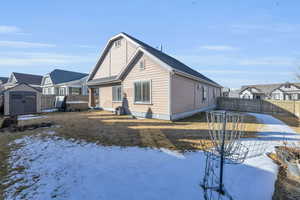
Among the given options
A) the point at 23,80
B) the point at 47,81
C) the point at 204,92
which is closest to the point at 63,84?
the point at 47,81

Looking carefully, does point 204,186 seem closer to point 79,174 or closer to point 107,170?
point 107,170

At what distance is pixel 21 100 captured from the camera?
11.5 m

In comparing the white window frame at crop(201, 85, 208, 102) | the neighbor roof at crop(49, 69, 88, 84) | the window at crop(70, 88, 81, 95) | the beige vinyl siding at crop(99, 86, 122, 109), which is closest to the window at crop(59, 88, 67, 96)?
the window at crop(70, 88, 81, 95)

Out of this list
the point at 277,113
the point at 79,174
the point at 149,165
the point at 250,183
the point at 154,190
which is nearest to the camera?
the point at 154,190

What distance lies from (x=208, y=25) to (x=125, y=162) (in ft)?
37.6

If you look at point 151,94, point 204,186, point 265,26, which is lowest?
point 204,186

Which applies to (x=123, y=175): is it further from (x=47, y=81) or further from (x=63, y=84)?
(x=47, y=81)

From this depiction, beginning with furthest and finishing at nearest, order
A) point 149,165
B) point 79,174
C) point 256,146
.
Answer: point 256,146 < point 149,165 < point 79,174

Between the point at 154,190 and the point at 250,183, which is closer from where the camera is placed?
the point at 154,190

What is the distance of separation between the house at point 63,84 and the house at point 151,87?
37.4 feet

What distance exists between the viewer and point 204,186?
2.48m

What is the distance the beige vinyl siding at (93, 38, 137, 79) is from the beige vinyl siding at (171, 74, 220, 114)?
227 inches

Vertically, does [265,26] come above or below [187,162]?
above

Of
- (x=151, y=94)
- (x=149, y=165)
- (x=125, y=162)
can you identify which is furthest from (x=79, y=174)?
(x=151, y=94)
